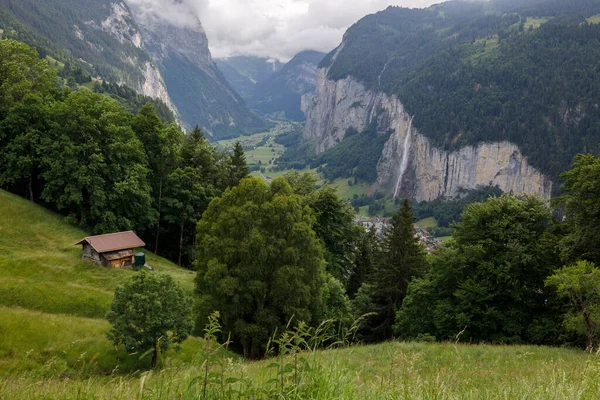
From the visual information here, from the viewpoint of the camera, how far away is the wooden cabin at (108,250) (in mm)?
33219

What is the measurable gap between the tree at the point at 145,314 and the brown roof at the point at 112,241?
13880mm

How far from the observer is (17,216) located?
1436 inches

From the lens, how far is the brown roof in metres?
33.1

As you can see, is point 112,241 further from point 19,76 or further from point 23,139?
point 19,76

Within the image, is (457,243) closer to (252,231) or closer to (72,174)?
(252,231)

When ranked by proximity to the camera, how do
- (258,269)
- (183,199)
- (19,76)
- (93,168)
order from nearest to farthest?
(258,269) < (93,168) < (19,76) < (183,199)

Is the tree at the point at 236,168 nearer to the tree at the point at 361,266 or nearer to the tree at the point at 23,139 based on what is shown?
the tree at the point at 361,266

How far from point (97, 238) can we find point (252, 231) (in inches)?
610

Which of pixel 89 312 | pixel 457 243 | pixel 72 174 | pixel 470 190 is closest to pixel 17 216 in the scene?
pixel 72 174

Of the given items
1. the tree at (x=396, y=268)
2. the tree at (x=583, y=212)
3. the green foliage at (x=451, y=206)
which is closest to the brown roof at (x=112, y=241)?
the tree at (x=396, y=268)

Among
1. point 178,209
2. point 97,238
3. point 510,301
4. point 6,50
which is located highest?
point 6,50

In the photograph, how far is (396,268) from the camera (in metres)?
40.0

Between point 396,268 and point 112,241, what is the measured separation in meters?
26.3

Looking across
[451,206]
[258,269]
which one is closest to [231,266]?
[258,269]
